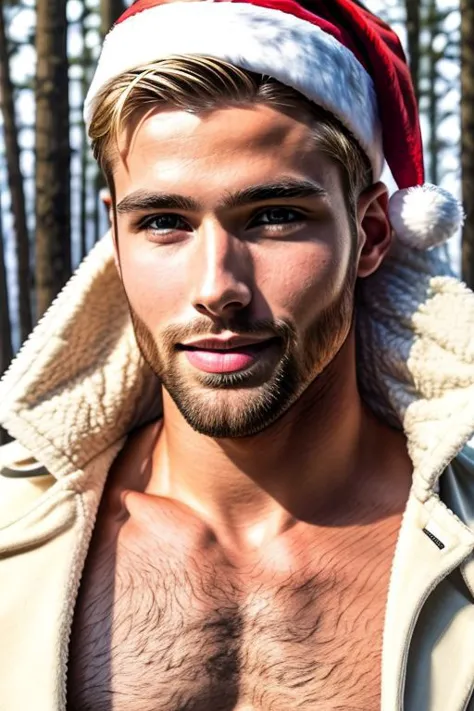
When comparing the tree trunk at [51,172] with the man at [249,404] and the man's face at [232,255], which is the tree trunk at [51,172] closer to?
the man at [249,404]

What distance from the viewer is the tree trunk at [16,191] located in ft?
24.5

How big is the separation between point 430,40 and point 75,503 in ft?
47.8

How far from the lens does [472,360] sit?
266cm

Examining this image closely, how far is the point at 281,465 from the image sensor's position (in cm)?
274

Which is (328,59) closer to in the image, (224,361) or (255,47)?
(255,47)

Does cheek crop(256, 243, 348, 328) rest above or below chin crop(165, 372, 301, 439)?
above

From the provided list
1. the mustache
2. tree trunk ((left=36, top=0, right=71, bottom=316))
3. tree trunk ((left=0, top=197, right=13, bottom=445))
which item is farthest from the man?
tree trunk ((left=0, top=197, right=13, bottom=445))

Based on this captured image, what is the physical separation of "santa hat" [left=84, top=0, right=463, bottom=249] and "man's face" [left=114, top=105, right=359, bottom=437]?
0.13m

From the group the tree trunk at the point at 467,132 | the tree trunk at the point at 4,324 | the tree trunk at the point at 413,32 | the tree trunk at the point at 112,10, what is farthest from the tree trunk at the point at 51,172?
the tree trunk at the point at 413,32

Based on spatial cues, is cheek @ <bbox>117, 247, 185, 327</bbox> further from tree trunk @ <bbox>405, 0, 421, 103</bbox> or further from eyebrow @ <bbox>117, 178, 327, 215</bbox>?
tree trunk @ <bbox>405, 0, 421, 103</bbox>

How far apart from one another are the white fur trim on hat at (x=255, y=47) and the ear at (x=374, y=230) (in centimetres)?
16

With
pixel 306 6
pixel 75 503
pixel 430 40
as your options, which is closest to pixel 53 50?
pixel 306 6

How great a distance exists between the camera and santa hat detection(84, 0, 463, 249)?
2459 millimetres

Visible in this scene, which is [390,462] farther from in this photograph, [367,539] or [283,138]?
[283,138]
